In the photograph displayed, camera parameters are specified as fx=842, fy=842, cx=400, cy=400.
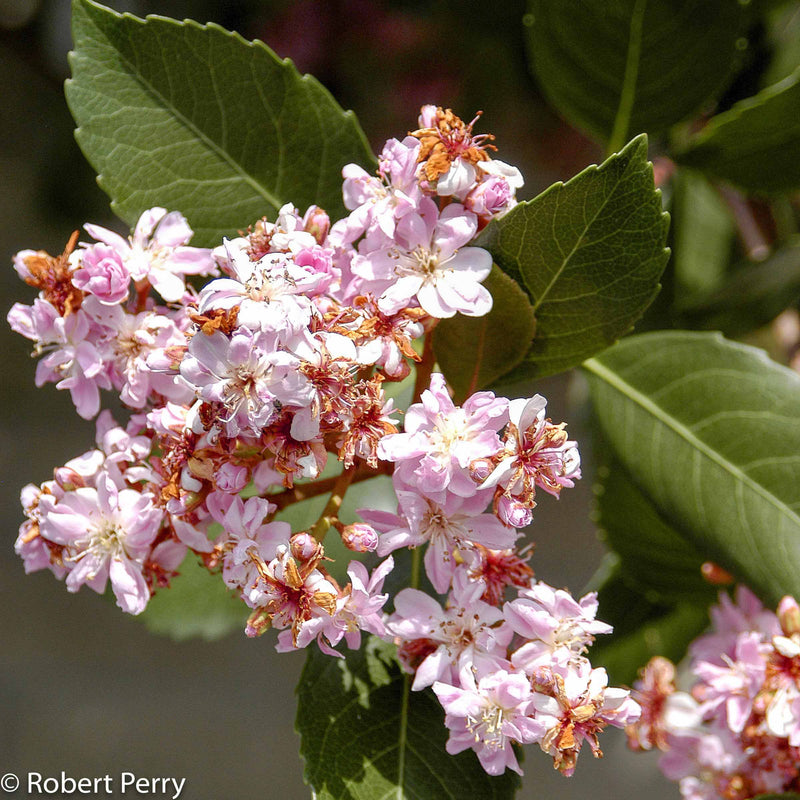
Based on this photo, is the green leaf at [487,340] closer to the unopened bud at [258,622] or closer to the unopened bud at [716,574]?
the unopened bud at [258,622]

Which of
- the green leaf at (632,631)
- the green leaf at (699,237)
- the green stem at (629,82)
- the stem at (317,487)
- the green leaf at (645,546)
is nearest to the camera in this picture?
the stem at (317,487)

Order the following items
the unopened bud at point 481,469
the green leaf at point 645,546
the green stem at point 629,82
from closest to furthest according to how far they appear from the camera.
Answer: the unopened bud at point 481,469
the green stem at point 629,82
the green leaf at point 645,546

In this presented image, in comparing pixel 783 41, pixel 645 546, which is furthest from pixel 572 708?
pixel 783 41

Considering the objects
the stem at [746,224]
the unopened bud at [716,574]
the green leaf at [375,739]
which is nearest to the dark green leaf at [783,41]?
the stem at [746,224]

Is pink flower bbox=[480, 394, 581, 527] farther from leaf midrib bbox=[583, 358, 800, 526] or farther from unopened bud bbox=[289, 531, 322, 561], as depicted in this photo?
leaf midrib bbox=[583, 358, 800, 526]

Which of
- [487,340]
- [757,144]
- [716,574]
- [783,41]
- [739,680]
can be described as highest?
[783,41]

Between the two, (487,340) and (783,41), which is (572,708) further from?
(783,41)

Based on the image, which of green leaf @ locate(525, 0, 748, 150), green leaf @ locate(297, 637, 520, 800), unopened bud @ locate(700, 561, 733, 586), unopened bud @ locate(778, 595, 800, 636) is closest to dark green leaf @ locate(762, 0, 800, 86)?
green leaf @ locate(525, 0, 748, 150)
